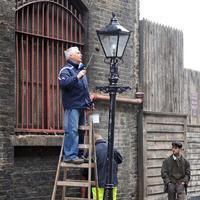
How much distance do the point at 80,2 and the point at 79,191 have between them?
3.77 meters

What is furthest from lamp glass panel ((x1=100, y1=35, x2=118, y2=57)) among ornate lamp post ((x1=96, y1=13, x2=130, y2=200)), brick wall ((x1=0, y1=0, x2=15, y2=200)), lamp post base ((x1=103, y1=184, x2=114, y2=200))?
lamp post base ((x1=103, y1=184, x2=114, y2=200))

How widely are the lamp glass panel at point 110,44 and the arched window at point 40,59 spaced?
2.02 metres

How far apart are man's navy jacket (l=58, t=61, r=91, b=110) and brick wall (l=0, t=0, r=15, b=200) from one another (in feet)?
4.42

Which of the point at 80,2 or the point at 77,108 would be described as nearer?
the point at 77,108

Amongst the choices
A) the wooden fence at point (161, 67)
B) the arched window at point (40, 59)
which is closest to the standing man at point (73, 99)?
the arched window at point (40, 59)

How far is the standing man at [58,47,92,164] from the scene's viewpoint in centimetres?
886

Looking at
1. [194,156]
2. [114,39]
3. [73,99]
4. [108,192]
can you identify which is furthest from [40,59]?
[194,156]

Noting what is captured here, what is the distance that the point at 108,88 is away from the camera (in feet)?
29.8

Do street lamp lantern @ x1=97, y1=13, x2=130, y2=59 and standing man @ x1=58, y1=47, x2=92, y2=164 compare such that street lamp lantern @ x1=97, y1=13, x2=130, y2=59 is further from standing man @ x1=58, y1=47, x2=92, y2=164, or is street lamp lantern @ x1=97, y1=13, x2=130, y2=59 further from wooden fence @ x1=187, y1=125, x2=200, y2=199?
wooden fence @ x1=187, y1=125, x2=200, y2=199

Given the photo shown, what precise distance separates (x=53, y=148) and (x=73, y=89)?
7.56 feet

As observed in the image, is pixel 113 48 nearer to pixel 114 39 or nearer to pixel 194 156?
pixel 114 39

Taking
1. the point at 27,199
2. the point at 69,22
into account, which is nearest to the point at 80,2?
the point at 69,22

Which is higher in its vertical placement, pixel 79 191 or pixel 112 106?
A: pixel 112 106

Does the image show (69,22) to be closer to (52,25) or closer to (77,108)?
(52,25)
